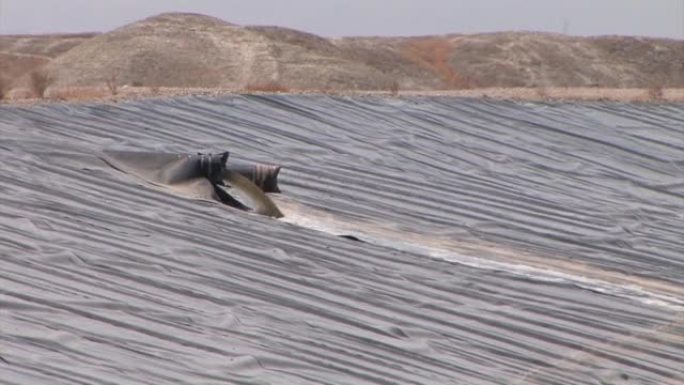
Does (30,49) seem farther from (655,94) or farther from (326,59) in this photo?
(655,94)

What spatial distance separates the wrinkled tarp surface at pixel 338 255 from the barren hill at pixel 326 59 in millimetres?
16272

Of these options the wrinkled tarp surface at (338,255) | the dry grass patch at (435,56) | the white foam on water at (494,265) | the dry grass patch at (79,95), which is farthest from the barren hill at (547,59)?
the white foam on water at (494,265)

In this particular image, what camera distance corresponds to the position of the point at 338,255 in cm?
888

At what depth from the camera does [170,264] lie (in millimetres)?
7812

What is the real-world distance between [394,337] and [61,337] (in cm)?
194

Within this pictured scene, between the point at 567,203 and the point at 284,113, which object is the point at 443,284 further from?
the point at 284,113

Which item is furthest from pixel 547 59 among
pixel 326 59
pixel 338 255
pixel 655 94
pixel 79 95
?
pixel 338 255

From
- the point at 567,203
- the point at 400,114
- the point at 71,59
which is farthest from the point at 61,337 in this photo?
the point at 71,59

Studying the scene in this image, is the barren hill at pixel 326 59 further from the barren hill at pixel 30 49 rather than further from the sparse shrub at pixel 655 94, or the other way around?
the sparse shrub at pixel 655 94

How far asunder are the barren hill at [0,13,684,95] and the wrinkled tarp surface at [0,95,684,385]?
1627 cm

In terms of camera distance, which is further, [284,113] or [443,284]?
[284,113]

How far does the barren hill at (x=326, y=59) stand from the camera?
120 feet

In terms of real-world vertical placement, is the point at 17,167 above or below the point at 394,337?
above

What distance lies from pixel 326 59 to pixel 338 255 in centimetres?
2972
